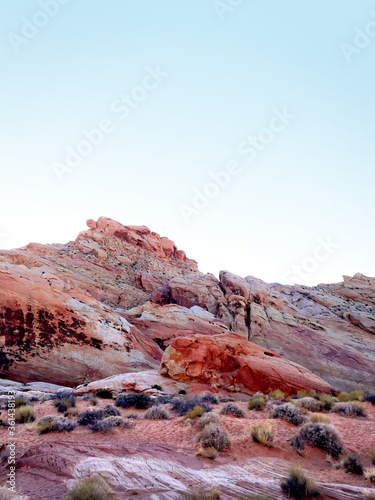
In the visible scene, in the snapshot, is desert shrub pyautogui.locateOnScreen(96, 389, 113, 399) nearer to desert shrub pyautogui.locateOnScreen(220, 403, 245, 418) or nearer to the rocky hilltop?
the rocky hilltop

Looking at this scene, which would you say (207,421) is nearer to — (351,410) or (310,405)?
(310,405)

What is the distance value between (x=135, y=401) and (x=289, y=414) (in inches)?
289

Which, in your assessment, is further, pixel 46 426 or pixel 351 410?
pixel 351 410

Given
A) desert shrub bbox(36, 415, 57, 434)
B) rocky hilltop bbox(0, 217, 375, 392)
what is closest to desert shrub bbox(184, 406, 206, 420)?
desert shrub bbox(36, 415, 57, 434)

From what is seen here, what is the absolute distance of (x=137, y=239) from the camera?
66312mm

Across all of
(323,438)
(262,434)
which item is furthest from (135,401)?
(323,438)

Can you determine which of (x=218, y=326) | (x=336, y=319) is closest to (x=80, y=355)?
(x=218, y=326)

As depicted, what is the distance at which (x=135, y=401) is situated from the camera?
1347cm

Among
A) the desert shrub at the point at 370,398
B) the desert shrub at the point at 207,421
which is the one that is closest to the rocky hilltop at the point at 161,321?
the desert shrub at the point at 370,398

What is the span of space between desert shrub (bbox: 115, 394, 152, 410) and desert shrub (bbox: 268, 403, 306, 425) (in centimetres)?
611

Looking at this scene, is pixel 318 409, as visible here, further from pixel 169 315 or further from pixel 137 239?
pixel 137 239

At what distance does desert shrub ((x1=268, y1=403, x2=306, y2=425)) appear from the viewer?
31.2 ft

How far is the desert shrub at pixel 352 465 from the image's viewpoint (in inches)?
249

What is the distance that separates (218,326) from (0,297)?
24.5m
